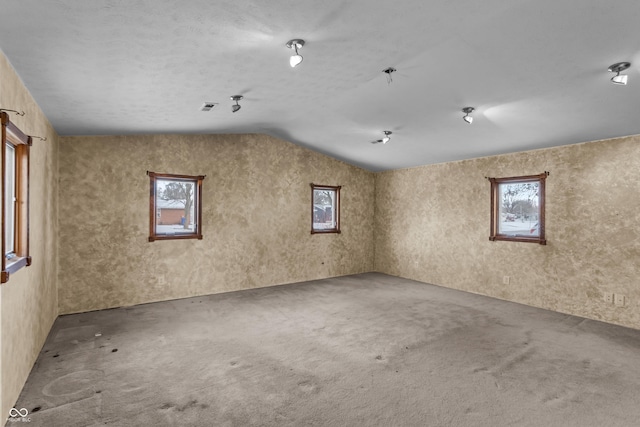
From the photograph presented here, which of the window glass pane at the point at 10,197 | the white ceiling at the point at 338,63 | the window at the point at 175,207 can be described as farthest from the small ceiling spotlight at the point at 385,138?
the window glass pane at the point at 10,197

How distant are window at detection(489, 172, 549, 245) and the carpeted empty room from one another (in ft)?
0.12

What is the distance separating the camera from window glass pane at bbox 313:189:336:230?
22.8 ft

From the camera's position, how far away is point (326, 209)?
281 inches

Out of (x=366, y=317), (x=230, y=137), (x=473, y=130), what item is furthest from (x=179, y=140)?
(x=473, y=130)

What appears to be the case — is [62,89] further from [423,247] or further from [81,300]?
[423,247]

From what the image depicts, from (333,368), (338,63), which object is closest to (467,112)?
(338,63)

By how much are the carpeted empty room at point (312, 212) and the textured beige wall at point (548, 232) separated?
0.10 ft

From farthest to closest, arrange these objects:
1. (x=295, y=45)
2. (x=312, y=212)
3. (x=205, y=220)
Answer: (x=312, y=212)
(x=205, y=220)
(x=295, y=45)

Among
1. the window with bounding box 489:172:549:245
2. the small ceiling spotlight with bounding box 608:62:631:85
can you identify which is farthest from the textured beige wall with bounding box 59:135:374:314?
the small ceiling spotlight with bounding box 608:62:631:85

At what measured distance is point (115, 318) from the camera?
4254 mm

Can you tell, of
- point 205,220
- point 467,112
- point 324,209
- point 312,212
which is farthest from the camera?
point 324,209

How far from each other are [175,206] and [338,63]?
375cm

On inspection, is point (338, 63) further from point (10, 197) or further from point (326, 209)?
point (326, 209)

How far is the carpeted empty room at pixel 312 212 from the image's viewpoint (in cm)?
218
